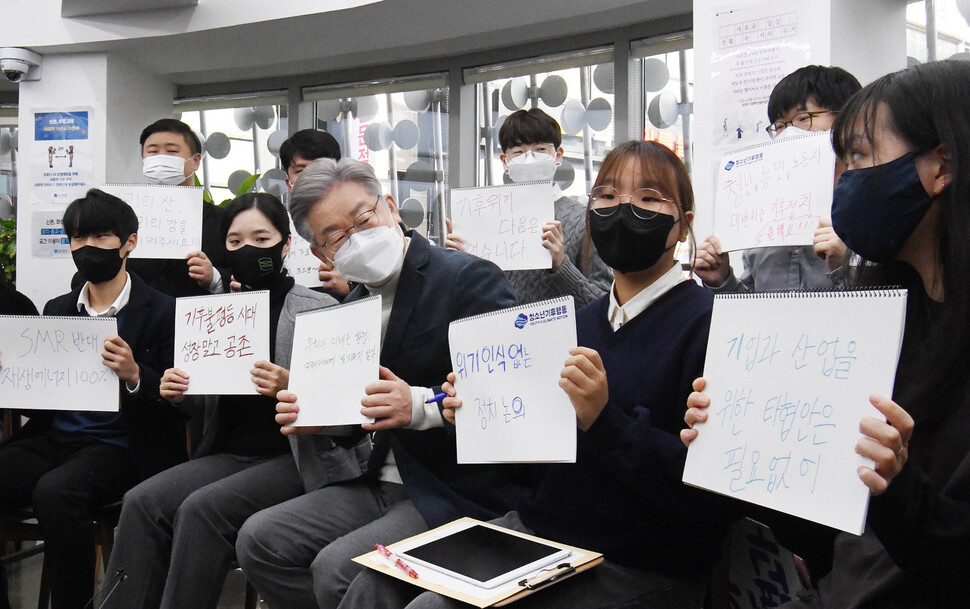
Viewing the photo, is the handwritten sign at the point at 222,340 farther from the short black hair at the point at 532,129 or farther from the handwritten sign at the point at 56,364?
the short black hair at the point at 532,129

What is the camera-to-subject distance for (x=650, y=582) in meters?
1.51

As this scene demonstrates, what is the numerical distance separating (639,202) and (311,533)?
120cm

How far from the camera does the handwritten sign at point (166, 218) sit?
10.4 ft

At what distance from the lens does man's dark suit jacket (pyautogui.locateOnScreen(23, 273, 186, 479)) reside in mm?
2688

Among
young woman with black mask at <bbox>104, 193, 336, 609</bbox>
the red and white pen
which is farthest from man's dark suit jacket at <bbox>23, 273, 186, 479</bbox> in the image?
the red and white pen

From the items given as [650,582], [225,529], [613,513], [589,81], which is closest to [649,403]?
[613,513]

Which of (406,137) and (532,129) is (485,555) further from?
(406,137)

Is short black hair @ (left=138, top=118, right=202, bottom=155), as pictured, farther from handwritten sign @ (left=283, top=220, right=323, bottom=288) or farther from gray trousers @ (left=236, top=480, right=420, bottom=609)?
gray trousers @ (left=236, top=480, right=420, bottom=609)

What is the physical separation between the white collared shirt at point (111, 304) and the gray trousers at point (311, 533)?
1.13 m

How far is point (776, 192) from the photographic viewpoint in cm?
204

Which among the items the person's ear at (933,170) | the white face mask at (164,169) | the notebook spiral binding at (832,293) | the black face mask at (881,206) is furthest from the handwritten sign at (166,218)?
the person's ear at (933,170)

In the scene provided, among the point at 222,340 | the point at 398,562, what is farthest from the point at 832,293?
the point at 222,340

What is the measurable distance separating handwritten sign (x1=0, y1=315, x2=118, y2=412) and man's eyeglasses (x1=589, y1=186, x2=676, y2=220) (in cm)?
174

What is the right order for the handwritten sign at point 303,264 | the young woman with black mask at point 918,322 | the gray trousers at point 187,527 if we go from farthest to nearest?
1. the handwritten sign at point 303,264
2. the gray trousers at point 187,527
3. the young woman with black mask at point 918,322
